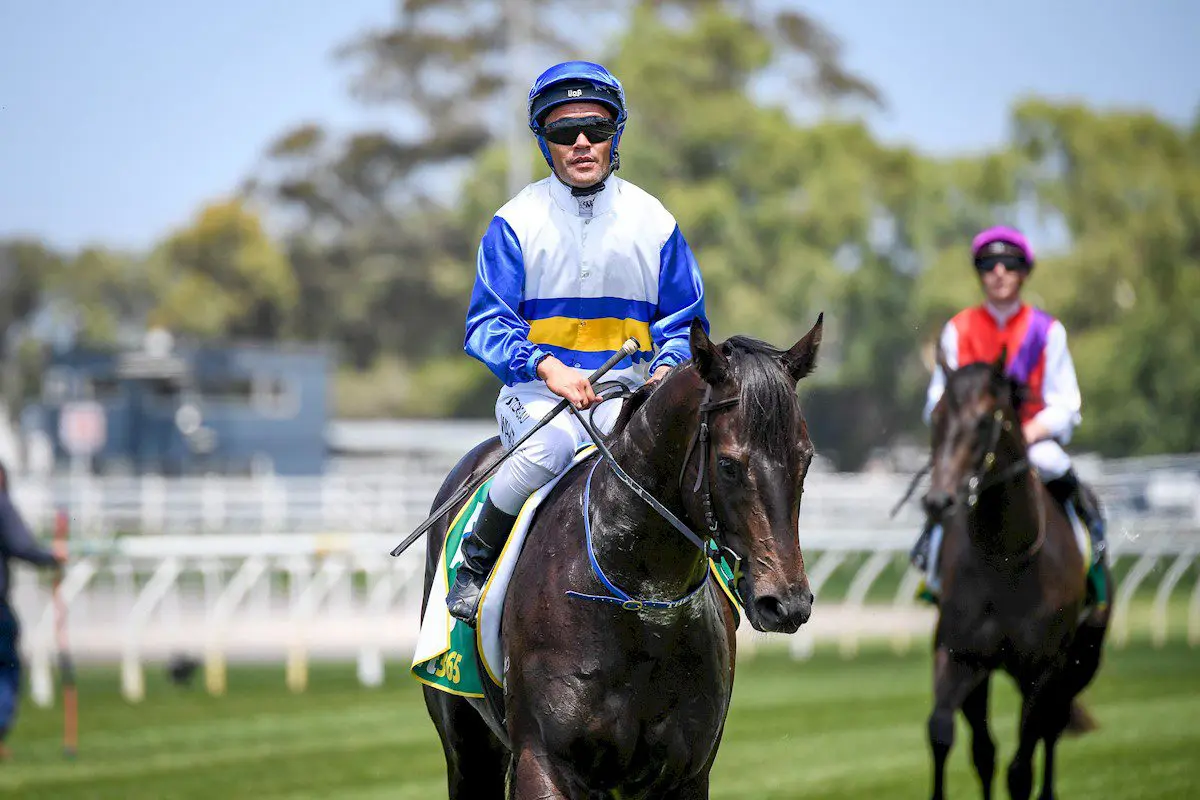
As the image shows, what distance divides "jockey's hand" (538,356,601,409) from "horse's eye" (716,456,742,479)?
536 millimetres

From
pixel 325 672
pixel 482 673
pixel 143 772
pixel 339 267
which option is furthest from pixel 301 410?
pixel 482 673

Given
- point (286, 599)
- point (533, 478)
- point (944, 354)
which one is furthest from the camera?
point (286, 599)

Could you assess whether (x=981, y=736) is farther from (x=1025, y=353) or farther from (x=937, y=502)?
(x=1025, y=353)

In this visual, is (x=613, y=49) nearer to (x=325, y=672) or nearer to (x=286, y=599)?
(x=286, y=599)

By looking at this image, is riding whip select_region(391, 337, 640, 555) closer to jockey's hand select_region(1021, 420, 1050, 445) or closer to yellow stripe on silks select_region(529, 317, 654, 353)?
yellow stripe on silks select_region(529, 317, 654, 353)

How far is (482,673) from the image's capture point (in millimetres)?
4277

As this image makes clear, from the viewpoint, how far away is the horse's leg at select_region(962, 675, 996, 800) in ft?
22.5

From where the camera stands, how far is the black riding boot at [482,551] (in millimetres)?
4281

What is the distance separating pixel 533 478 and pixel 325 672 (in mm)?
9890

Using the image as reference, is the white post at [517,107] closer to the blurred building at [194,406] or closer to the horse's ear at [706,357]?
the blurred building at [194,406]

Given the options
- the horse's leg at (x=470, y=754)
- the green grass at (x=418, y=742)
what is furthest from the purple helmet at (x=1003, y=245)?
the horse's leg at (x=470, y=754)

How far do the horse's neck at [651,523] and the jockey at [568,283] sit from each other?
35 cm

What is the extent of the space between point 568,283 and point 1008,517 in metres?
3.27

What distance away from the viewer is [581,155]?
4.24 meters
